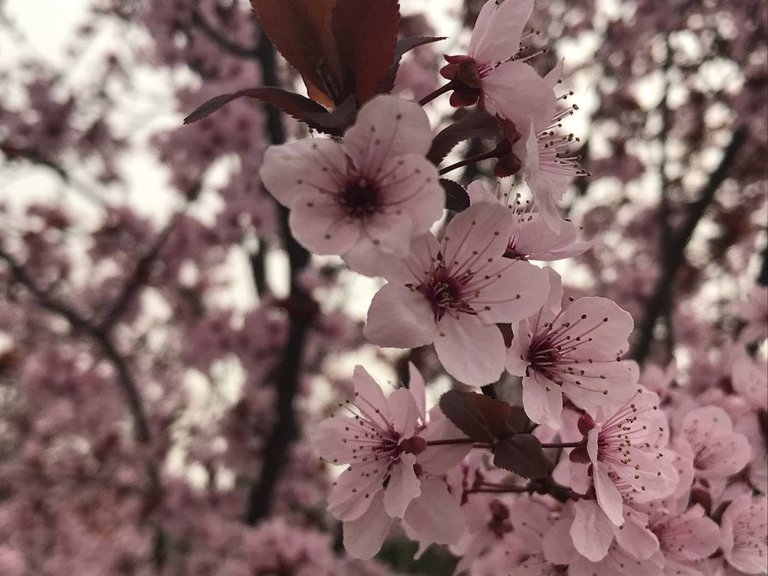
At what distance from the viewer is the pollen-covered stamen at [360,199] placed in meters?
0.66

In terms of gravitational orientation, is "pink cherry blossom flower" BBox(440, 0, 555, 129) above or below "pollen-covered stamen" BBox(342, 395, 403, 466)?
above

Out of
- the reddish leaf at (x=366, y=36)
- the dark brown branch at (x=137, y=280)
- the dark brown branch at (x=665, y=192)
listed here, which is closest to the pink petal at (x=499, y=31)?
the reddish leaf at (x=366, y=36)

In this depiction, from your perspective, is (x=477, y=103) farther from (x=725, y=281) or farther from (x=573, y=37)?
(x=725, y=281)

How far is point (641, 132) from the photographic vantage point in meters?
3.71

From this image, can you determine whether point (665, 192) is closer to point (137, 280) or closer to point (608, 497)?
point (137, 280)

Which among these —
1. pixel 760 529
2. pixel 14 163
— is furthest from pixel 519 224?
pixel 14 163

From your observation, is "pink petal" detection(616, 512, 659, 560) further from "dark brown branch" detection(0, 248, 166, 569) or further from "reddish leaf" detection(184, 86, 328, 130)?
"dark brown branch" detection(0, 248, 166, 569)

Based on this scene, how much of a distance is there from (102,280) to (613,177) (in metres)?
3.84

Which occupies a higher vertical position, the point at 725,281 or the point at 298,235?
the point at 298,235

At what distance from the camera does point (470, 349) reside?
677 mm

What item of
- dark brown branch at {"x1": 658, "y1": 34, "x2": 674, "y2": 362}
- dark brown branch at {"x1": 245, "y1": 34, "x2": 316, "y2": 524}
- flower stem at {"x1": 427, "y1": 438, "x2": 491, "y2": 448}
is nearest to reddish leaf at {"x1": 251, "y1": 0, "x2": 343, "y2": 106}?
flower stem at {"x1": 427, "y1": 438, "x2": 491, "y2": 448}

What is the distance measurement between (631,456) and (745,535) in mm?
304

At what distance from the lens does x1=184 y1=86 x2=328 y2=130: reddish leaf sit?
26.7 inches

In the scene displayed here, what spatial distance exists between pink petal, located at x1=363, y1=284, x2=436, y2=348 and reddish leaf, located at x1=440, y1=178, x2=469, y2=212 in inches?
4.3
